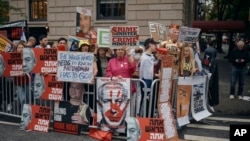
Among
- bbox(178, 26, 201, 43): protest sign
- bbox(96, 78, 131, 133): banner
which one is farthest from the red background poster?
bbox(178, 26, 201, 43): protest sign

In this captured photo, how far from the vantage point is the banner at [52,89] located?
678 centimetres

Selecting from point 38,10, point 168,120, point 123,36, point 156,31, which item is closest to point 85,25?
point 156,31

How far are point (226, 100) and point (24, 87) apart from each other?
629 cm

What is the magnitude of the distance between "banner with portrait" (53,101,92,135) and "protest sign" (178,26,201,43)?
295cm

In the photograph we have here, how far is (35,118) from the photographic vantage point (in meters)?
6.94

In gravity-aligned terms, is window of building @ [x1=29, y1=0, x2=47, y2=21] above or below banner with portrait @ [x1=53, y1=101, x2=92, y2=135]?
above

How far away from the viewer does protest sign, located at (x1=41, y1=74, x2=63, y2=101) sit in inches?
267

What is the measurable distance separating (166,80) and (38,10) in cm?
1458

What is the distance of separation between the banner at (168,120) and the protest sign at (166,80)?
132 millimetres

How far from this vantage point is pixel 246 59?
10.4 metres

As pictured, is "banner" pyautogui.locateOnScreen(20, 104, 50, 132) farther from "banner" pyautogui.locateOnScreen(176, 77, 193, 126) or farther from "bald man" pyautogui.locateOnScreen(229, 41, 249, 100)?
"bald man" pyautogui.locateOnScreen(229, 41, 249, 100)

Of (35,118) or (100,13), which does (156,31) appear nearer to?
(35,118)

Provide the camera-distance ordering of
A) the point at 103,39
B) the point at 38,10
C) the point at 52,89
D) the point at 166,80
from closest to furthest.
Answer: the point at 166,80 → the point at 52,89 → the point at 103,39 → the point at 38,10

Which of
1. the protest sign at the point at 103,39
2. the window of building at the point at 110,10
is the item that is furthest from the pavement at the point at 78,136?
the window of building at the point at 110,10
